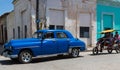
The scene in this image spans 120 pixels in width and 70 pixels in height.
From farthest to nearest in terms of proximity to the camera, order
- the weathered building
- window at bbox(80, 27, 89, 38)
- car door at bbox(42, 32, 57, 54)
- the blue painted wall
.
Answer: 1. the weathered building
2. the blue painted wall
3. window at bbox(80, 27, 89, 38)
4. car door at bbox(42, 32, 57, 54)

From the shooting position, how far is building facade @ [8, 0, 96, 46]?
2447 centimetres

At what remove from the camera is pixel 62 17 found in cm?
2572

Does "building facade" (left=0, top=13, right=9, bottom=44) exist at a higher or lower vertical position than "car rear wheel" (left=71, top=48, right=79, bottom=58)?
higher

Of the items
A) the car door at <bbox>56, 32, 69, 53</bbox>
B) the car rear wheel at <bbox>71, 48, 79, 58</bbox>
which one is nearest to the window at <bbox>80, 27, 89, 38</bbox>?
the car rear wheel at <bbox>71, 48, 79, 58</bbox>

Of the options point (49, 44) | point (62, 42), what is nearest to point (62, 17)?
point (62, 42)

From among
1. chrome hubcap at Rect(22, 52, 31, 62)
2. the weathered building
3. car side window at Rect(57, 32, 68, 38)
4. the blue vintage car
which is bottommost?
chrome hubcap at Rect(22, 52, 31, 62)

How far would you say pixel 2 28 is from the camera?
132 feet

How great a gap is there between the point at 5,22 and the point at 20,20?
31.3 ft

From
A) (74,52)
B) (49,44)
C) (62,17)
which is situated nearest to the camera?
(49,44)

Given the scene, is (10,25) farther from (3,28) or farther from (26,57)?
(26,57)

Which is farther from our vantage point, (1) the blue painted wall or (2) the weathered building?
(2) the weathered building

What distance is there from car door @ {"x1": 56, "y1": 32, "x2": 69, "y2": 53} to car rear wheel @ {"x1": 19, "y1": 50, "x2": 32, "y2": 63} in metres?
1.96

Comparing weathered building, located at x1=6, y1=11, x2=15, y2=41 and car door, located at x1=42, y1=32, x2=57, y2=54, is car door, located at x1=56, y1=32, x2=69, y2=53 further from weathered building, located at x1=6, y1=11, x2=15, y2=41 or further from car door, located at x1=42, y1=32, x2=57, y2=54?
weathered building, located at x1=6, y1=11, x2=15, y2=41

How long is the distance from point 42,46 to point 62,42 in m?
1.46
